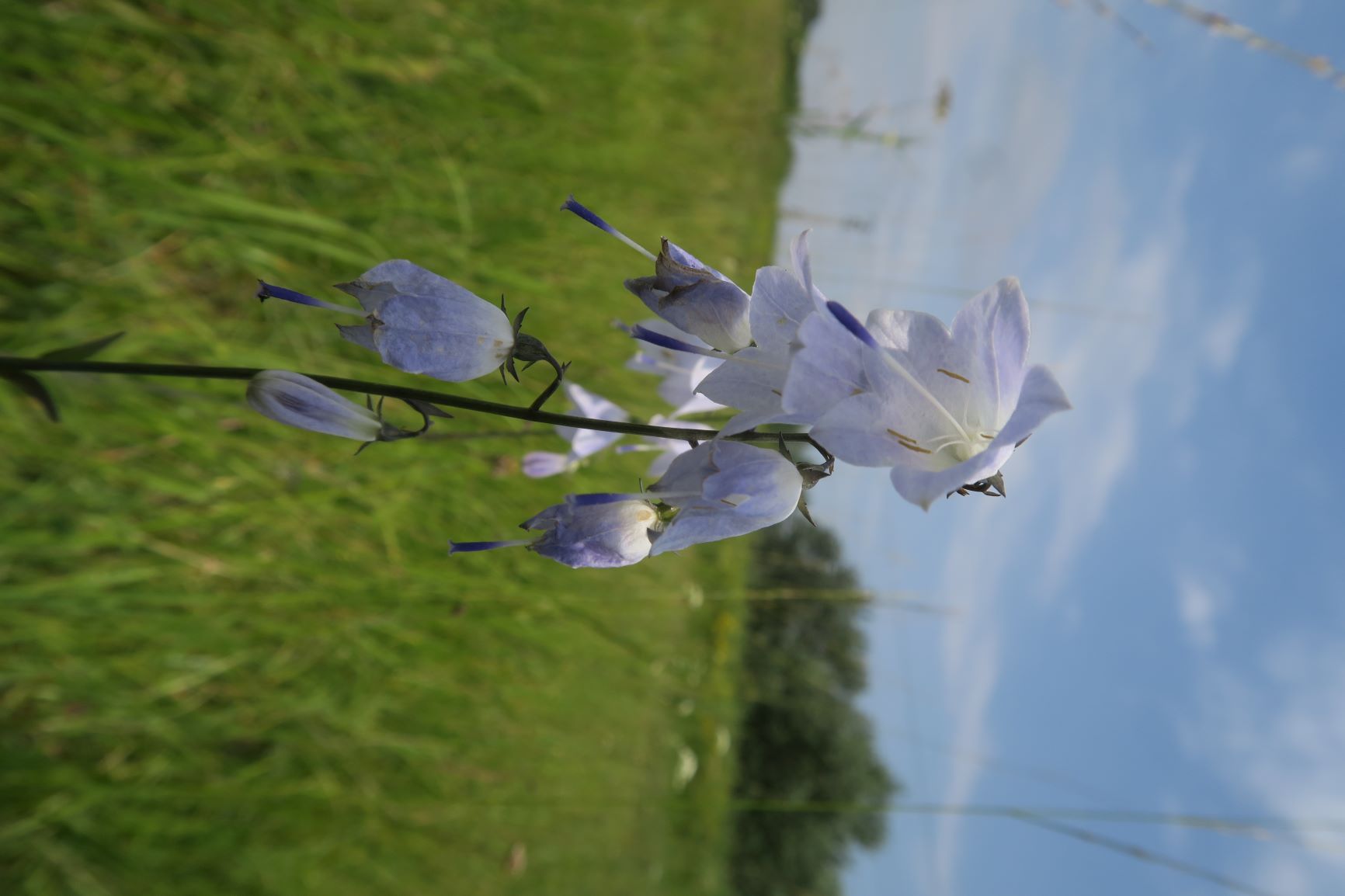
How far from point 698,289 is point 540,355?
0.11 m

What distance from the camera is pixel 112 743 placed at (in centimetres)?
120

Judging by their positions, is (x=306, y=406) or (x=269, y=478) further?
(x=269, y=478)

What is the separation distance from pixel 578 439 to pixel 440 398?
284mm

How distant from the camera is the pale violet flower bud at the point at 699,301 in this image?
40cm

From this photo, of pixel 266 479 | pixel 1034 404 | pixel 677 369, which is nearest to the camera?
pixel 1034 404

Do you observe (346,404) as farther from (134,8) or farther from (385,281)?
(134,8)

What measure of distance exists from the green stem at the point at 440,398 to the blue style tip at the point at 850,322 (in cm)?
5

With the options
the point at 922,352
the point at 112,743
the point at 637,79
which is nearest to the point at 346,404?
the point at 922,352

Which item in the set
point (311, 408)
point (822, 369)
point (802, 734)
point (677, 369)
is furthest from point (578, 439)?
point (802, 734)

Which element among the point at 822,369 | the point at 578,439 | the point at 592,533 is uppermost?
the point at 822,369

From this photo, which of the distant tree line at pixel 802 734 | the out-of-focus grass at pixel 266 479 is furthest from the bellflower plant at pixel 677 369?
the distant tree line at pixel 802 734

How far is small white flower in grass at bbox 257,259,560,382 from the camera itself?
0.41 metres

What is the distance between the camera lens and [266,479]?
1241 millimetres

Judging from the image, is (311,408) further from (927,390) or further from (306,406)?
(927,390)
